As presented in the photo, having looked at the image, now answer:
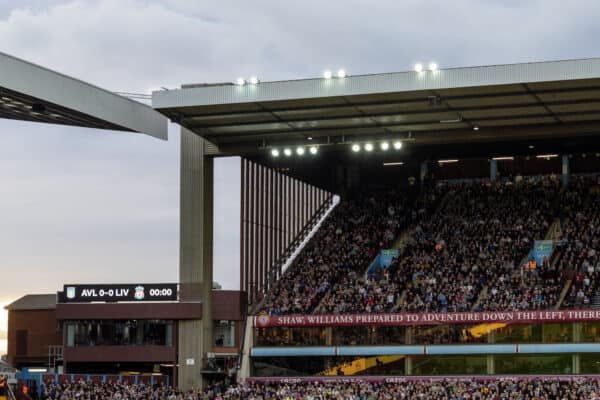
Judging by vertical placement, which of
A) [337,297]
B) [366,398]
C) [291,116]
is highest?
[291,116]

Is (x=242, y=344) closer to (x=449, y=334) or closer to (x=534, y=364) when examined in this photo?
(x=449, y=334)

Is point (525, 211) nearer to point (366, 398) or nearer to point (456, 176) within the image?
point (456, 176)

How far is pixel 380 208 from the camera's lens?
71.9m

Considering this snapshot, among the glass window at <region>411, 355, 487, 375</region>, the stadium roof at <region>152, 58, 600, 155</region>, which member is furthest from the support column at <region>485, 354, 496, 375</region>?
the stadium roof at <region>152, 58, 600, 155</region>

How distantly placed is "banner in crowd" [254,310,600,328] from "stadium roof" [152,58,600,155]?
9.34 m

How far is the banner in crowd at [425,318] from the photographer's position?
55.7 m

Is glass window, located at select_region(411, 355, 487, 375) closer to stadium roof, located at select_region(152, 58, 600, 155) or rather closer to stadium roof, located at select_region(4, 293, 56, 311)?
stadium roof, located at select_region(152, 58, 600, 155)

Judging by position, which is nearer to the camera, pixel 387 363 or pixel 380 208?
pixel 387 363

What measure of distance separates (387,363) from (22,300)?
2985cm

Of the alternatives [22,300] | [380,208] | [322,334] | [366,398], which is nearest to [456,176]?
[380,208]

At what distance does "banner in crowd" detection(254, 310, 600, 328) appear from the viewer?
55.7 metres

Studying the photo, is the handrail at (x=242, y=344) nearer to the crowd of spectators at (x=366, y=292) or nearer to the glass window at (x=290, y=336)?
the glass window at (x=290, y=336)

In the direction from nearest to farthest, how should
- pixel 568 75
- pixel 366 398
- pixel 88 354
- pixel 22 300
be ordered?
pixel 568 75, pixel 366 398, pixel 88 354, pixel 22 300

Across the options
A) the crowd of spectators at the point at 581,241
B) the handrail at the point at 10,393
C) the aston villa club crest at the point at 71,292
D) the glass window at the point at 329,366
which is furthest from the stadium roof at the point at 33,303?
the crowd of spectators at the point at 581,241
